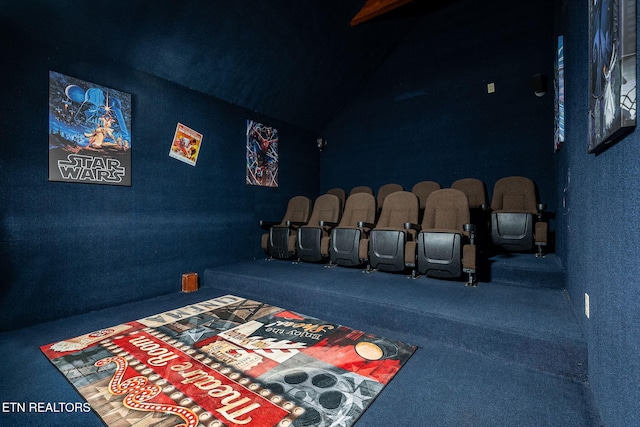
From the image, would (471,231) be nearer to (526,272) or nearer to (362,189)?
(526,272)

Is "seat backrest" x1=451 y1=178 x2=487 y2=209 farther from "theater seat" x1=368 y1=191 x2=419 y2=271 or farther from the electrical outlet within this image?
the electrical outlet

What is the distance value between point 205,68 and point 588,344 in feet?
13.1

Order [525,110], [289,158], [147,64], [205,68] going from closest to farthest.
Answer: [147,64]
[205,68]
[525,110]
[289,158]

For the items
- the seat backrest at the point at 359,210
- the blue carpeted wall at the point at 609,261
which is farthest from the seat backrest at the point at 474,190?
the blue carpeted wall at the point at 609,261

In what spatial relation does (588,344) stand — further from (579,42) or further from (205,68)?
(205,68)

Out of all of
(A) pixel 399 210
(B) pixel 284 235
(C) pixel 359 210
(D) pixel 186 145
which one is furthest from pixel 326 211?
(D) pixel 186 145

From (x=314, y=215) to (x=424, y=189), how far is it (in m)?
1.63

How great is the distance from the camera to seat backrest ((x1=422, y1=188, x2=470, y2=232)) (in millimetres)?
2953

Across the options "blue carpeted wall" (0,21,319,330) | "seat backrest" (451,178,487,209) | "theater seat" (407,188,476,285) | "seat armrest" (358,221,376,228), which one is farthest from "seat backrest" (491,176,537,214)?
"blue carpeted wall" (0,21,319,330)

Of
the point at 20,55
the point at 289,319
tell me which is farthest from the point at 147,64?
the point at 289,319

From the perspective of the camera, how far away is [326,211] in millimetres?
4039

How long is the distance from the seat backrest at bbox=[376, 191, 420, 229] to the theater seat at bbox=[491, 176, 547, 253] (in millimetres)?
904

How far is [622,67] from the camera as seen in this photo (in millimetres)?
878

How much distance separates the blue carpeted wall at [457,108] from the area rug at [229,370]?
3.31 metres
